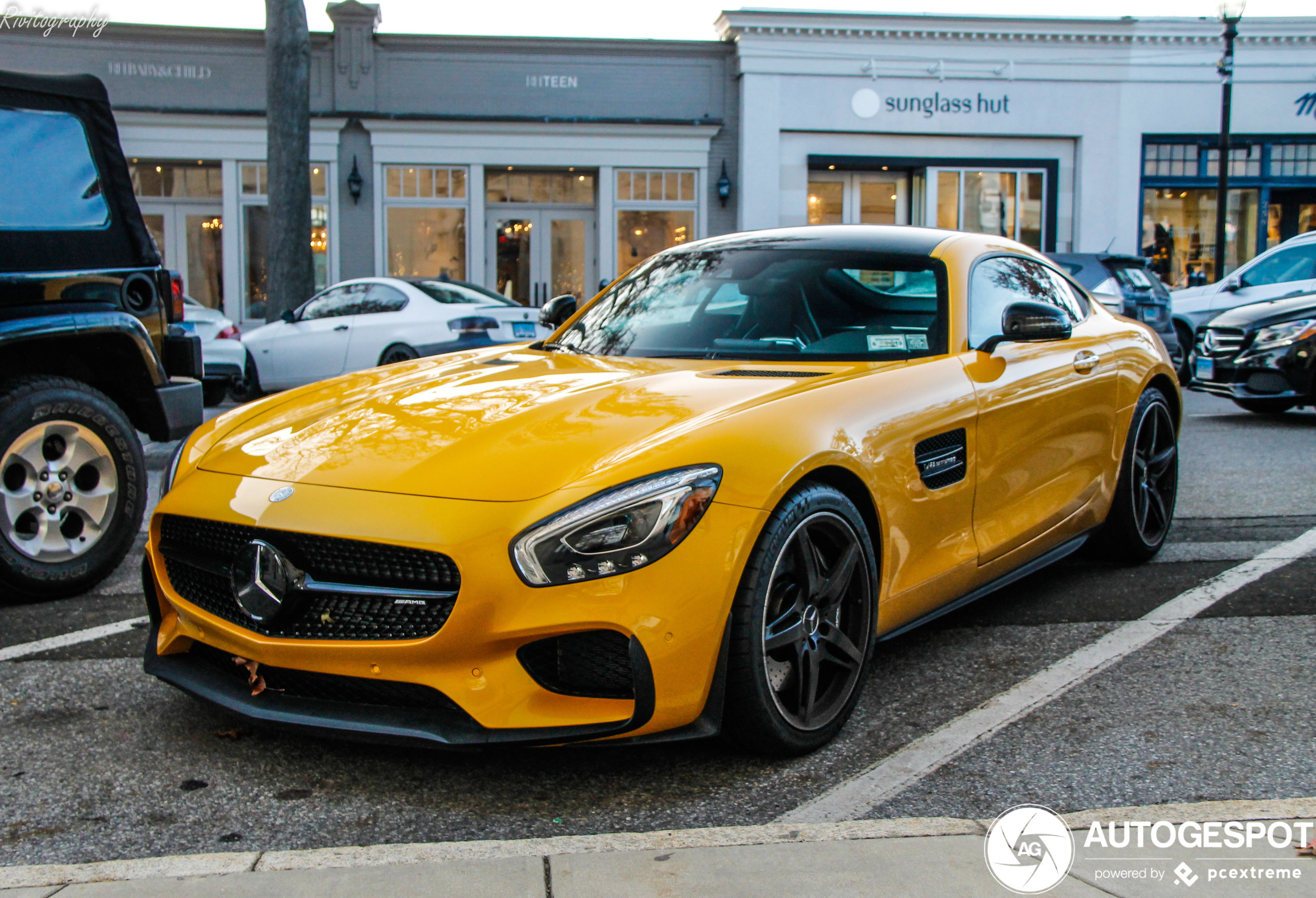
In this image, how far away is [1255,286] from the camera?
44.5 feet

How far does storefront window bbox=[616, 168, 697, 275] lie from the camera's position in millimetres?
20719

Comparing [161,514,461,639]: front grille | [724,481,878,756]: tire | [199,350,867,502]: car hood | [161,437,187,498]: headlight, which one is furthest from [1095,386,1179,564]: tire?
[161,437,187,498]: headlight

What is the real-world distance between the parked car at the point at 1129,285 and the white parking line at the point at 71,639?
36.9ft

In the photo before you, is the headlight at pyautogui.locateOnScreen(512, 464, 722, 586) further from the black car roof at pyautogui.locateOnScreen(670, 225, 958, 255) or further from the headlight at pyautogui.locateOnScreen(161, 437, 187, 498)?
the black car roof at pyautogui.locateOnScreen(670, 225, 958, 255)

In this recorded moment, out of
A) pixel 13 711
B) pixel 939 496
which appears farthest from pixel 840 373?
pixel 13 711

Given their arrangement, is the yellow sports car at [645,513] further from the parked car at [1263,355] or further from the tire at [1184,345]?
the tire at [1184,345]

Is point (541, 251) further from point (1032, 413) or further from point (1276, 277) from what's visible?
point (1032, 413)

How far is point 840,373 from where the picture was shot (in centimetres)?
350

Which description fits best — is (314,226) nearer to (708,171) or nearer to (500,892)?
(708,171)

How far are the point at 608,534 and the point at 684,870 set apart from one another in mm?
734

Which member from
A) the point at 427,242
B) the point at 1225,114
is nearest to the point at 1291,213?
the point at 1225,114

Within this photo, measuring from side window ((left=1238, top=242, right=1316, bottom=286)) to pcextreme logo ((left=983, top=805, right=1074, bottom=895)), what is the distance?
1222 centimetres

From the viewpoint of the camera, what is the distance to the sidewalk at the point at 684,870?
2.28m

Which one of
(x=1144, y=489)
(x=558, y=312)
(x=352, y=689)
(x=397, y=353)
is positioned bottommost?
(x=352, y=689)
